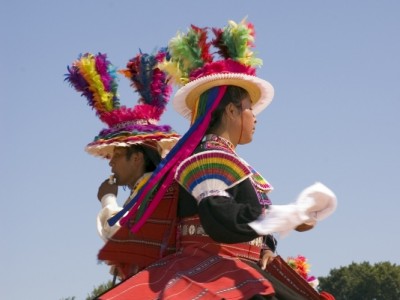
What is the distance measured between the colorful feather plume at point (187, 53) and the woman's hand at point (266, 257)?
1179 mm

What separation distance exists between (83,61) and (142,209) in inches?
86.6

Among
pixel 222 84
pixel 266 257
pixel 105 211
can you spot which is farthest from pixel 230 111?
pixel 105 211

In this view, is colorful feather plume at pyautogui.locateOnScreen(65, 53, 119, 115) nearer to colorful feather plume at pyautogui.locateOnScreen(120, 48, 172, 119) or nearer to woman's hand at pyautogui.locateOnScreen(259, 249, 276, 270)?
colorful feather plume at pyautogui.locateOnScreen(120, 48, 172, 119)

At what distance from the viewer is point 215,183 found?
467 centimetres

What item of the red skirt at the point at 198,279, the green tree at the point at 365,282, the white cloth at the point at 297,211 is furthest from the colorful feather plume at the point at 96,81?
the green tree at the point at 365,282

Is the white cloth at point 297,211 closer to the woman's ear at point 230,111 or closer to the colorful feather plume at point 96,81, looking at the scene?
the woman's ear at point 230,111

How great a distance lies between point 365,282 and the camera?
248 ft

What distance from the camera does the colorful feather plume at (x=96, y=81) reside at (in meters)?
6.93

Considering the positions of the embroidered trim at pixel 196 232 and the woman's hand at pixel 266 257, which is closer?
the embroidered trim at pixel 196 232

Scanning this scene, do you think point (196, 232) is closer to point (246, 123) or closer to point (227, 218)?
point (227, 218)

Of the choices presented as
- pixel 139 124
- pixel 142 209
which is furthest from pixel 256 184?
pixel 139 124

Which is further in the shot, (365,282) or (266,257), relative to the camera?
(365,282)

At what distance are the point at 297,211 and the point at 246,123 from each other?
3.09 feet

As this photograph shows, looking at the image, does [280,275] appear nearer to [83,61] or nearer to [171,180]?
[171,180]
